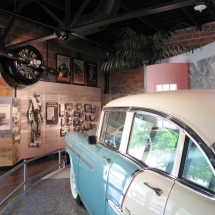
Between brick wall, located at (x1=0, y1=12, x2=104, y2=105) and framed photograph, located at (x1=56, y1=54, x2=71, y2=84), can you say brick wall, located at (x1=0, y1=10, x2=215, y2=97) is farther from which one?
framed photograph, located at (x1=56, y1=54, x2=71, y2=84)

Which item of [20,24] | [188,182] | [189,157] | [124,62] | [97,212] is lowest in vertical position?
[97,212]

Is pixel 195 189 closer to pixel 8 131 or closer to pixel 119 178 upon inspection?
pixel 119 178

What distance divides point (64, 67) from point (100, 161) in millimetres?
5684

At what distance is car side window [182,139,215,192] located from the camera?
3.75ft

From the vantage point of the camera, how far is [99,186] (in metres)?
1.99

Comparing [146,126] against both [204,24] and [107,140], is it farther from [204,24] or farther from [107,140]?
[204,24]

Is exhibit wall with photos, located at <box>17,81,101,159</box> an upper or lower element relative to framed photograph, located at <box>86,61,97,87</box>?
lower

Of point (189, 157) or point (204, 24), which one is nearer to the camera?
point (189, 157)

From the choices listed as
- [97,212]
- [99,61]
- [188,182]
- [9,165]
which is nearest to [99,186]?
[97,212]

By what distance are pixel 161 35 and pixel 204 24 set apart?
103 inches

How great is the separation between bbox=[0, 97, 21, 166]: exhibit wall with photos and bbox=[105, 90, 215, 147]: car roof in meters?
4.50

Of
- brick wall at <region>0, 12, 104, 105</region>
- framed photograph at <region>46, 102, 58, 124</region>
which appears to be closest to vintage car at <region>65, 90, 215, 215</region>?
brick wall at <region>0, 12, 104, 105</region>

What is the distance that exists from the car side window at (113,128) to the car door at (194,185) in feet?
2.82

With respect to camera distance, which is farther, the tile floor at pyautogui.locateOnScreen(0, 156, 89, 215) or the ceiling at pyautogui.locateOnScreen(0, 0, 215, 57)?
the ceiling at pyautogui.locateOnScreen(0, 0, 215, 57)
